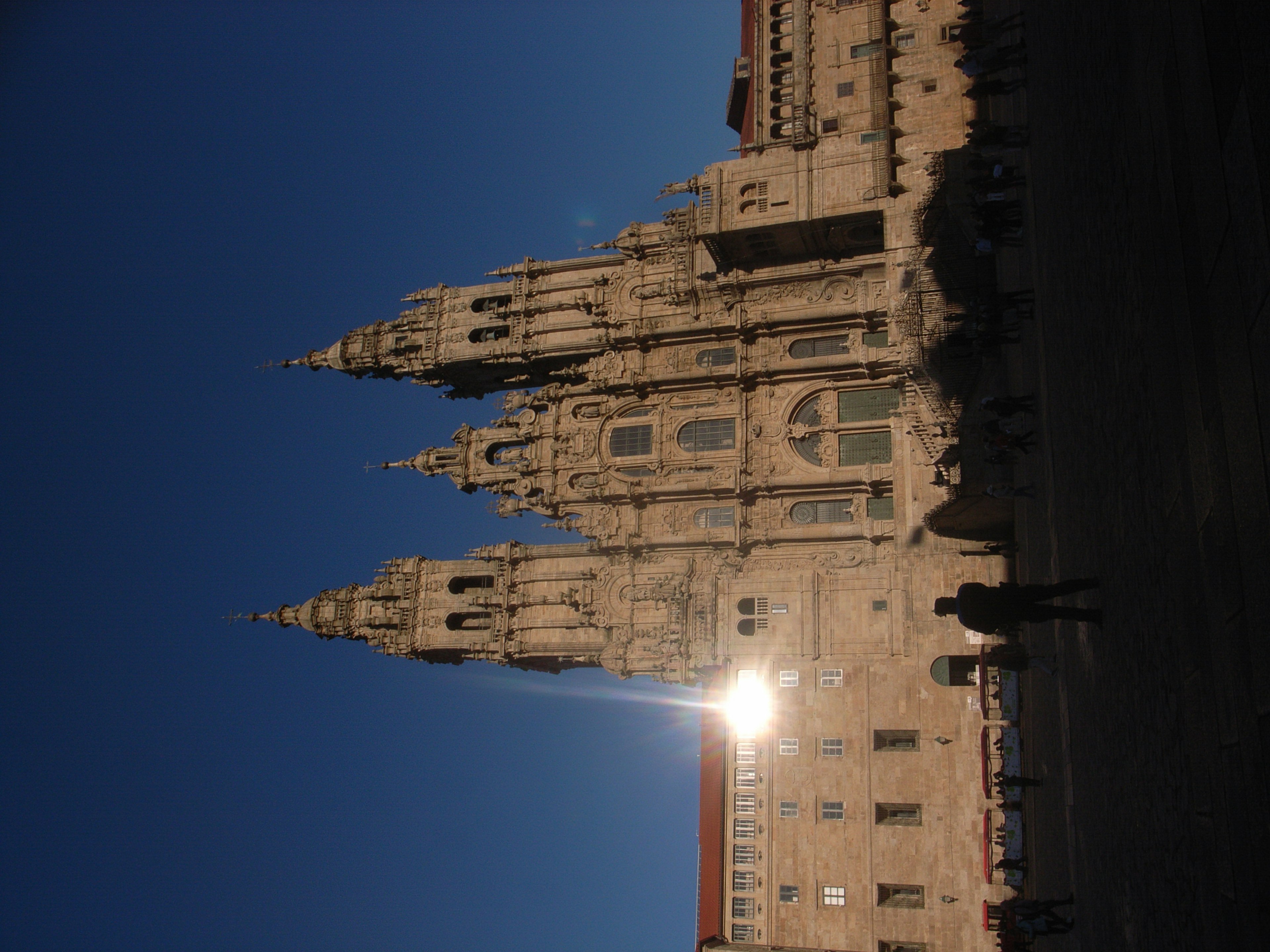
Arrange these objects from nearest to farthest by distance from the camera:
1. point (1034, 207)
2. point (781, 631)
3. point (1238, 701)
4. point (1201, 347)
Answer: point (1238, 701), point (1201, 347), point (1034, 207), point (781, 631)

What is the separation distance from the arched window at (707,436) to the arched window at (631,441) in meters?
1.49

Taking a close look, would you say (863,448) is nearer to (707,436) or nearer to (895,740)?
(707,436)

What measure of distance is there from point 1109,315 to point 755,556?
A: 23.3 metres

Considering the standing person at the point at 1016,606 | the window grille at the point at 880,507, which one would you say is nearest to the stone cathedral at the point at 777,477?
the window grille at the point at 880,507

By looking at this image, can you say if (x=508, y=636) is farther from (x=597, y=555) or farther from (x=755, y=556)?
(x=755, y=556)

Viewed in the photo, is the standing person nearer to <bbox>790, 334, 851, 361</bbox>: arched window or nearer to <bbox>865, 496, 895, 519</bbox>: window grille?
<bbox>865, 496, 895, 519</bbox>: window grille

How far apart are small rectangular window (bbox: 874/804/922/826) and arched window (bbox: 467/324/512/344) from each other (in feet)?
82.8

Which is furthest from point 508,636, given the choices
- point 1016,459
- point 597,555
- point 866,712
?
point 1016,459

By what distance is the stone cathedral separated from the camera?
34281mm

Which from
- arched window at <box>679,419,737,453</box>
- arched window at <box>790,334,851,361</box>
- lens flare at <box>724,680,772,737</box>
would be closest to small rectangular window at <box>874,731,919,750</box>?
lens flare at <box>724,680,772,737</box>

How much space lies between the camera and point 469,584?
4447 centimetres

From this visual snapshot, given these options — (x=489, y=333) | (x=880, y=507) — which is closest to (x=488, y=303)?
(x=489, y=333)

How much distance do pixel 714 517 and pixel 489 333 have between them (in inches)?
551

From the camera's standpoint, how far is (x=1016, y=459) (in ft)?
88.2
